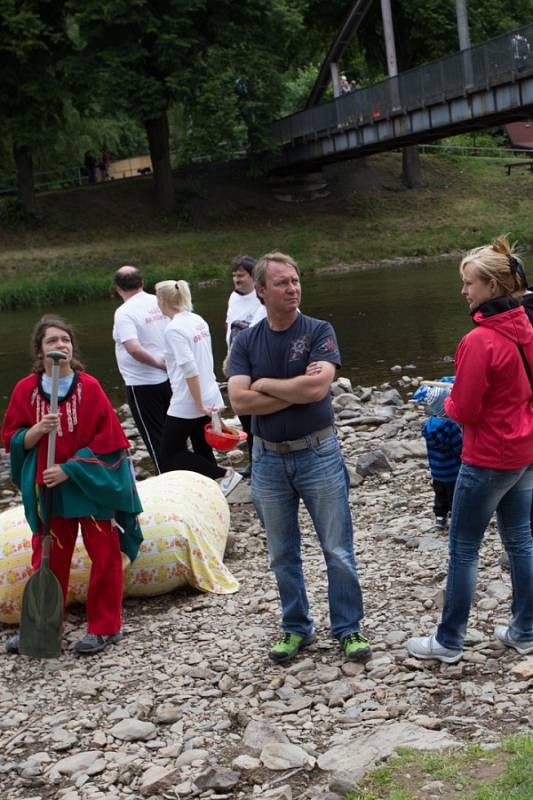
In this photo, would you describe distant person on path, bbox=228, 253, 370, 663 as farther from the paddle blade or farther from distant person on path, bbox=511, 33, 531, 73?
distant person on path, bbox=511, 33, 531, 73

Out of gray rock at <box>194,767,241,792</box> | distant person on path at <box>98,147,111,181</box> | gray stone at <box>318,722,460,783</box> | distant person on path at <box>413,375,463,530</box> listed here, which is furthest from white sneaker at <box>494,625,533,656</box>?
distant person on path at <box>98,147,111,181</box>

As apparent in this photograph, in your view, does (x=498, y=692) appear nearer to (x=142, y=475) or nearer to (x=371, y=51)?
(x=142, y=475)

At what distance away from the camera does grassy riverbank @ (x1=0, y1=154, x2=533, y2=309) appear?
4175cm

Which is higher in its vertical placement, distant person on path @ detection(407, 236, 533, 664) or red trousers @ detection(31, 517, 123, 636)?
distant person on path @ detection(407, 236, 533, 664)

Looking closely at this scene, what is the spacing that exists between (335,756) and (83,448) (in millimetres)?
2631

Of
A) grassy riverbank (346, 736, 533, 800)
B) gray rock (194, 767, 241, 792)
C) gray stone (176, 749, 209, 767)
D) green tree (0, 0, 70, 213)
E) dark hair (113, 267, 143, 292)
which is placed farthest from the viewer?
green tree (0, 0, 70, 213)

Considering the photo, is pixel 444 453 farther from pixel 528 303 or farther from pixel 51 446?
pixel 51 446

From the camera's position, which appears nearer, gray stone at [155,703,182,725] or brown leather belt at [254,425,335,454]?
gray stone at [155,703,182,725]

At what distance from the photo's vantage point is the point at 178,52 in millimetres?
43594

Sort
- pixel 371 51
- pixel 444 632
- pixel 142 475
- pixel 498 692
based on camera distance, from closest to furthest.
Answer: pixel 498 692 → pixel 444 632 → pixel 142 475 → pixel 371 51

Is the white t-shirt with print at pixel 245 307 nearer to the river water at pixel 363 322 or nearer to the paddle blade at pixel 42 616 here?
the paddle blade at pixel 42 616

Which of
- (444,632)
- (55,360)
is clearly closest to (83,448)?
(55,360)

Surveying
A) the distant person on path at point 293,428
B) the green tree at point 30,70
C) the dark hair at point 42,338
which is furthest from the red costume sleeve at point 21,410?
the green tree at point 30,70

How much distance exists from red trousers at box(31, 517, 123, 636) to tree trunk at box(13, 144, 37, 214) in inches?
1667
